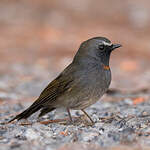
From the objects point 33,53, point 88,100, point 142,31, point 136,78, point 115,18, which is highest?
point 115,18

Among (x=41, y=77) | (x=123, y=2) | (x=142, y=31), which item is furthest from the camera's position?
(x=123, y=2)

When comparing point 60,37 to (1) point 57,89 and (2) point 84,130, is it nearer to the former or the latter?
(1) point 57,89

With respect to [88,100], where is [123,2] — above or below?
above

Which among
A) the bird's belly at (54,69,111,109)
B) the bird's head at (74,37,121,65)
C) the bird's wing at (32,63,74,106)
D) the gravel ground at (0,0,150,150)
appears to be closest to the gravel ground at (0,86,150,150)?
the gravel ground at (0,0,150,150)

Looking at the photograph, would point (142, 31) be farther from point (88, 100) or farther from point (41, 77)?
point (88, 100)

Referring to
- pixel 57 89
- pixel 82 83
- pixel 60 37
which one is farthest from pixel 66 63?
pixel 82 83

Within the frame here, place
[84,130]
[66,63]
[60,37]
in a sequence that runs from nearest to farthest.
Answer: [84,130], [66,63], [60,37]

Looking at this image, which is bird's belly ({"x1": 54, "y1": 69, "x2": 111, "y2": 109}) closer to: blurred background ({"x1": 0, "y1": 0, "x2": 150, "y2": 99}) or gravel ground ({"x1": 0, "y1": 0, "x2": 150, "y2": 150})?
gravel ground ({"x1": 0, "y1": 0, "x2": 150, "y2": 150})

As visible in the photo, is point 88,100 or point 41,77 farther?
point 41,77

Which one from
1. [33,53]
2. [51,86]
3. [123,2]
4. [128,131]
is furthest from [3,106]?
[123,2]
